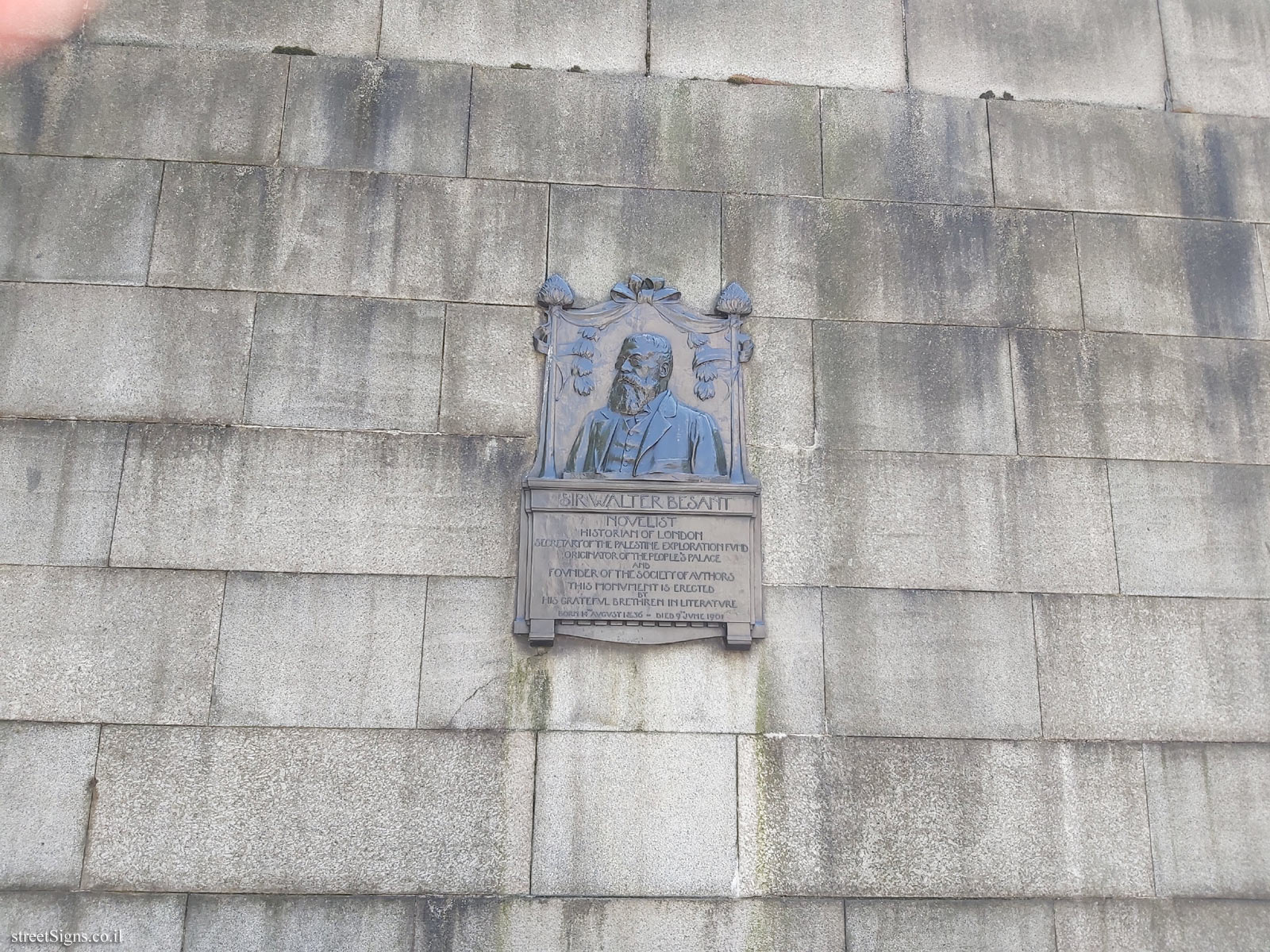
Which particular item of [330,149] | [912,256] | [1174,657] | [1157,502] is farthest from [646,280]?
[1174,657]

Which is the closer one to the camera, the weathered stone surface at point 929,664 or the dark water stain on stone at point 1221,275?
the weathered stone surface at point 929,664

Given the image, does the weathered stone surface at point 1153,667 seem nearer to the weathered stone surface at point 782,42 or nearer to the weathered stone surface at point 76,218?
the weathered stone surface at point 782,42

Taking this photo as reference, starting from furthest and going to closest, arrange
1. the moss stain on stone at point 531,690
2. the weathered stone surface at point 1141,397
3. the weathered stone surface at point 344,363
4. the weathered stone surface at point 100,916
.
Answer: the weathered stone surface at point 1141,397 → the weathered stone surface at point 344,363 → the moss stain on stone at point 531,690 → the weathered stone surface at point 100,916

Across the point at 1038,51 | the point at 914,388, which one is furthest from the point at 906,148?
the point at 914,388

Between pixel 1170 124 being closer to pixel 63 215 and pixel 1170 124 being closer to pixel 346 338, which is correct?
pixel 346 338

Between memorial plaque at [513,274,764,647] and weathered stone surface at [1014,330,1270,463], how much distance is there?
230cm

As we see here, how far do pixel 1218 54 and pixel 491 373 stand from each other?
6843 mm

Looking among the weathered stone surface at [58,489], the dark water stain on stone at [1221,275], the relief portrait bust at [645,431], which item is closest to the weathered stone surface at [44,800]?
the weathered stone surface at [58,489]

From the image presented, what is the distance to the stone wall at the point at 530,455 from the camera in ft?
21.9

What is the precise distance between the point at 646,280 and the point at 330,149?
105 inches

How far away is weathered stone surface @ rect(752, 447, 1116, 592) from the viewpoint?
732cm

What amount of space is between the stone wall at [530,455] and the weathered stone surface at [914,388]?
37 millimetres

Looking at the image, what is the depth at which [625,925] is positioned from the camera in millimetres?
6539

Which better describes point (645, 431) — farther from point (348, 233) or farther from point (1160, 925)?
point (1160, 925)
